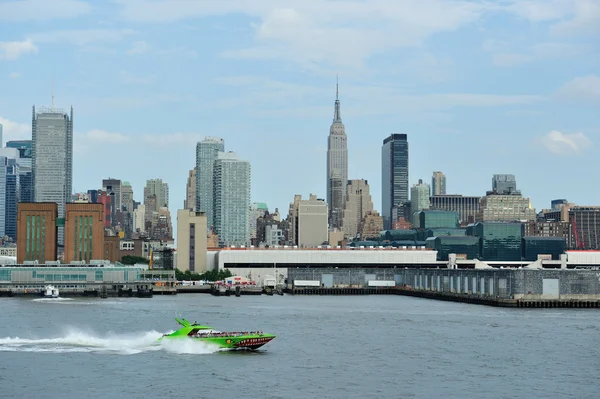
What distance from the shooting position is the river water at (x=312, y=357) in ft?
217

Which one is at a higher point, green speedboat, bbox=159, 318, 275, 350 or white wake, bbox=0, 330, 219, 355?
green speedboat, bbox=159, 318, 275, 350

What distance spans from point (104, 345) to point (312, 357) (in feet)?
59.0

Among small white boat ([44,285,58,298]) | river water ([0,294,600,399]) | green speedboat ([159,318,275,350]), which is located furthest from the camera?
small white boat ([44,285,58,298])

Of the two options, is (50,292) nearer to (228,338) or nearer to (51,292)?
(51,292)

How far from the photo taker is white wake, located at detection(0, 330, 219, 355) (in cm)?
8256

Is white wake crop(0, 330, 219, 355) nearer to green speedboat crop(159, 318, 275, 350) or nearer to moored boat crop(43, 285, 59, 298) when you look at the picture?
green speedboat crop(159, 318, 275, 350)

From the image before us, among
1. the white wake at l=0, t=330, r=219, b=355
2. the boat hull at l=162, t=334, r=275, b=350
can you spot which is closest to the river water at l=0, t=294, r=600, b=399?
the white wake at l=0, t=330, r=219, b=355

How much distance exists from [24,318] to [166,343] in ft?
121

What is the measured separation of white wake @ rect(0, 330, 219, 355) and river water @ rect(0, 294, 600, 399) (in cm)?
11

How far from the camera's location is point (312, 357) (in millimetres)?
80438

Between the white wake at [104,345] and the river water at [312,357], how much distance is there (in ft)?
0.36

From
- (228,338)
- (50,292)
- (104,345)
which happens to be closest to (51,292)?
(50,292)

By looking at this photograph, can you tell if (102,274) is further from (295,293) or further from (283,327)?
(283,327)

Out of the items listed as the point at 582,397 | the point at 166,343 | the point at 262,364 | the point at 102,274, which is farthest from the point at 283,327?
the point at 102,274
